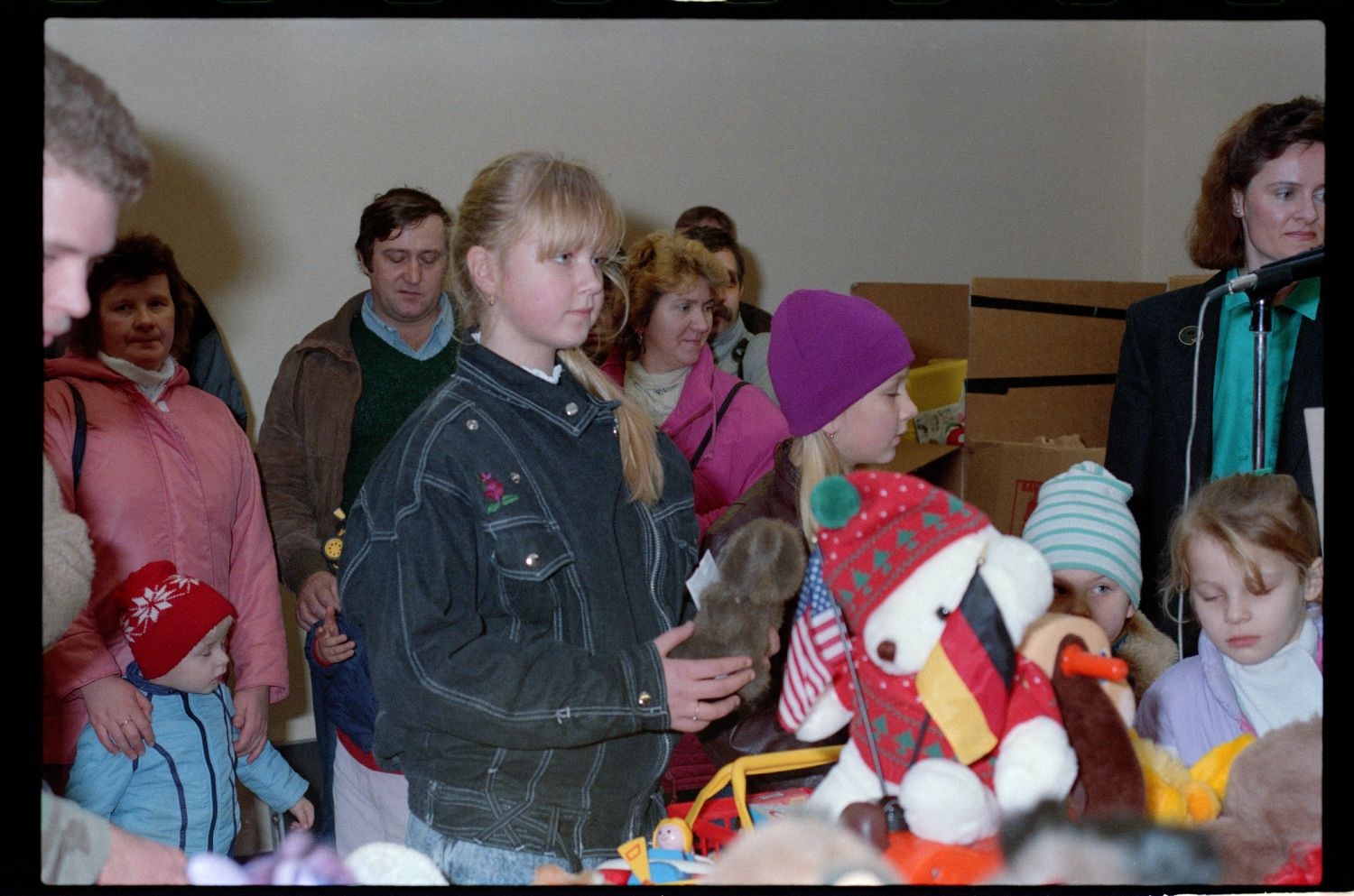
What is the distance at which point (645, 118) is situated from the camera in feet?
3.60

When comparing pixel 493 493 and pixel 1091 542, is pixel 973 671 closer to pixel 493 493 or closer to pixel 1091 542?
pixel 1091 542

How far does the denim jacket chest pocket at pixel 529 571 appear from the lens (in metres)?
0.84

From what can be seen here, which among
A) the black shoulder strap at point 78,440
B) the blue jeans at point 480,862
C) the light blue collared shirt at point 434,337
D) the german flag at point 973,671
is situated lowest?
the blue jeans at point 480,862

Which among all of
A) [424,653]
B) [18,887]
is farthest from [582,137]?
[18,887]

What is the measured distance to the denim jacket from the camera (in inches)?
32.4

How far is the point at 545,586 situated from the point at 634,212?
17.6 inches

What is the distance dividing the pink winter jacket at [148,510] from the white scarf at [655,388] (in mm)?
361

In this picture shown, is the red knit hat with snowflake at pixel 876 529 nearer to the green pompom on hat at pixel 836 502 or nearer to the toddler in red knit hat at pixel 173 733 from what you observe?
the green pompom on hat at pixel 836 502

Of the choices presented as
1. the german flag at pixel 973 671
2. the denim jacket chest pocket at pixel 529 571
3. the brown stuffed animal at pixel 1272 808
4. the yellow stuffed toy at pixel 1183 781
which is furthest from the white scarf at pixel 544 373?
the brown stuffed animal at pixel 1272 808

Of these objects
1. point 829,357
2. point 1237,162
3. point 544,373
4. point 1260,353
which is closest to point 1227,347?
point 1260,353

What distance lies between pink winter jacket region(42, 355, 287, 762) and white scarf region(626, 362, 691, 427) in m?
0.36

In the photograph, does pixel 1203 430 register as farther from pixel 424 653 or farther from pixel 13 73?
pixel 13 73

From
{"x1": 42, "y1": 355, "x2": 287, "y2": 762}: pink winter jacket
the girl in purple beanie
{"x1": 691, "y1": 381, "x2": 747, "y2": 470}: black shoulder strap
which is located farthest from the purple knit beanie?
{"x1": 42, "y1": 355, "x2": 287, "y2": 762}: pink winter jacket

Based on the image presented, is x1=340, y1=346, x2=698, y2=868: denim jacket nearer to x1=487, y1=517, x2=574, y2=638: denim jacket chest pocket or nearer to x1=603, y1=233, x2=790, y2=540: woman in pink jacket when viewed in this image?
x1=487, y1=517, x2=574, y2=638: denim jacket chest pocket
